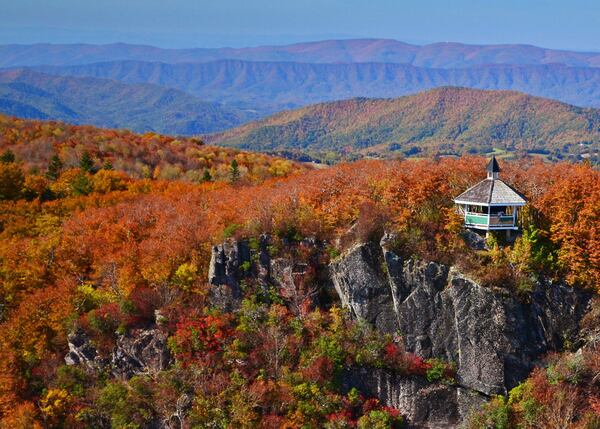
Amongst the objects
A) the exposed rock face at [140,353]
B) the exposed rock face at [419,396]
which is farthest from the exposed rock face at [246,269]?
the exposed rock face at [419,396]

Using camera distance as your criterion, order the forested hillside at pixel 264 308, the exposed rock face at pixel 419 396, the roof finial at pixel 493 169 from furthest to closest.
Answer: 1. the roof finial at pixel 493 169
2. the exposed rock face at pixel 419 396
3. the forested hillside at pixel 264 308

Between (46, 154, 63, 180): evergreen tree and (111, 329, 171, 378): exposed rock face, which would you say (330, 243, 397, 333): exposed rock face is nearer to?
(111, 329, 171, 378): exposed rock face

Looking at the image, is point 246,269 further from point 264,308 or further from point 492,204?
point 492,204

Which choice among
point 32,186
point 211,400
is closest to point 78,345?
point 211,400

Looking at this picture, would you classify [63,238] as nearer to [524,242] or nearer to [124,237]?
[124,237]

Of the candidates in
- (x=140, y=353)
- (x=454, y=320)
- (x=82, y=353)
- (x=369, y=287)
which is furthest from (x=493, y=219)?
(x=82, y=353)

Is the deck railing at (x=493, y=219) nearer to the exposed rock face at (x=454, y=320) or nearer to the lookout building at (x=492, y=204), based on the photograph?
the lookout building at (x=492, y=204)
